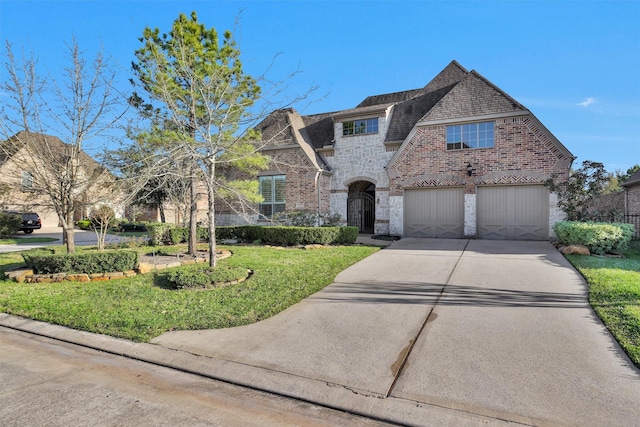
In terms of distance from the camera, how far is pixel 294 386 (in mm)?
3256

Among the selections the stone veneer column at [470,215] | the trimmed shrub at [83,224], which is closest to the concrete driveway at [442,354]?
the stone veneer column at [470,215]

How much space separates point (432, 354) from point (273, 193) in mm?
14195

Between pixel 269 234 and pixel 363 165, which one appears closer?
pixel 269 234

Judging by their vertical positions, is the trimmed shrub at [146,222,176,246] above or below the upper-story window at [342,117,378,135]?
below

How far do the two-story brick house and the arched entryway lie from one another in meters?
0.05

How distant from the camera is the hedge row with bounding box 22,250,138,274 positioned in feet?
23.9

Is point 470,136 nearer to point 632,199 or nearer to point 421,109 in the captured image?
point 421,109

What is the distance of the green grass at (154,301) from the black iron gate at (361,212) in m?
8.90

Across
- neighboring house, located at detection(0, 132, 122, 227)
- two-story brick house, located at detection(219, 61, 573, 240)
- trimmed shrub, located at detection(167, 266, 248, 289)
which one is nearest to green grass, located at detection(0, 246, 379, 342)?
trimmed shrub, located at detection(167, 266, 248, 289)

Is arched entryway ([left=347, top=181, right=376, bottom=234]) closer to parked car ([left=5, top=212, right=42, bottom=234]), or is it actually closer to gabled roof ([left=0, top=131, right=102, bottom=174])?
gabled roof ([left=0, top=131, right=102, bottom=174])

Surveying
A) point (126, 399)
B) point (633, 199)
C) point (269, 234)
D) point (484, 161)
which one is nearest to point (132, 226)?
point (269, 234)

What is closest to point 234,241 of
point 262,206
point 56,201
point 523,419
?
point 262,206

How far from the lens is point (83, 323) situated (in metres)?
4.80

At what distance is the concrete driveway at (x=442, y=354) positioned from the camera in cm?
286
